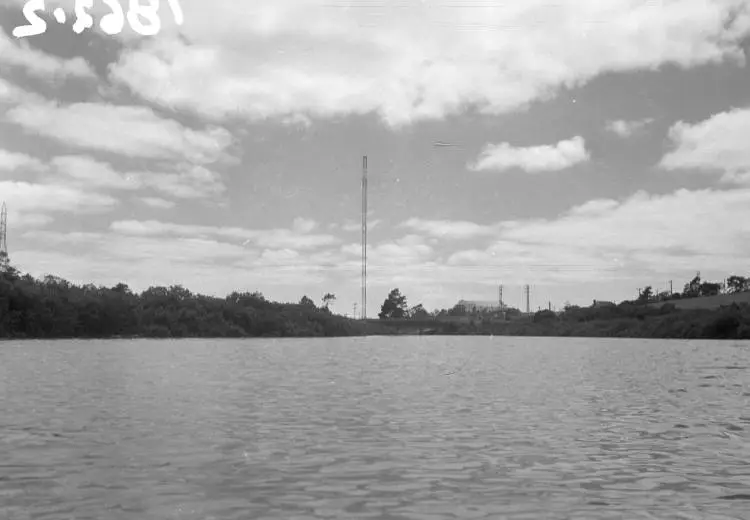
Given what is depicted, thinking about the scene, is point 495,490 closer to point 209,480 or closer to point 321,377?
point 209,480

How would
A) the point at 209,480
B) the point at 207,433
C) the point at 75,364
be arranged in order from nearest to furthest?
the point at 209,480 < the point at 207,433 < the point at 75,364

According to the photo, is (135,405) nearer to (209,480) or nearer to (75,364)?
(209,480)

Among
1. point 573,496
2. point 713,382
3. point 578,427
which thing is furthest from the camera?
point 713,382

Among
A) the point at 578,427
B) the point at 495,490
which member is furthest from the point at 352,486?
the point at 578,427

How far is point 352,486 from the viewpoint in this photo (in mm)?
19531

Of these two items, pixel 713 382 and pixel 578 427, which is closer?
pixel 578 427

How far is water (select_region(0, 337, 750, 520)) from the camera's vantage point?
17562 mm

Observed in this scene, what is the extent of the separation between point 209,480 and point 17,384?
36595 mm

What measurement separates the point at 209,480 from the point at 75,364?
64166 millimetres

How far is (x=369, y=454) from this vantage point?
2461 cm

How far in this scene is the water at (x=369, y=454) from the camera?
17562 mm

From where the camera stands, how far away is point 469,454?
80.5ft

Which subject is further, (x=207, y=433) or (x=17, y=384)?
(x=17, y=384)

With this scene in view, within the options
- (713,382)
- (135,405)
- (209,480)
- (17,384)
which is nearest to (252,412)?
(135,405)
